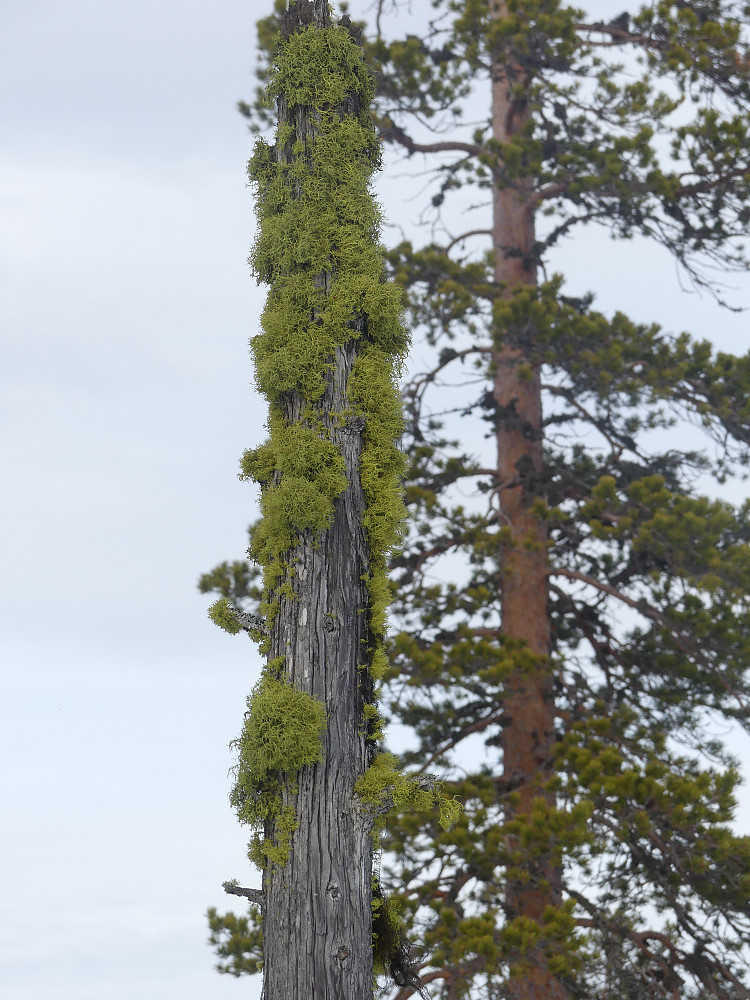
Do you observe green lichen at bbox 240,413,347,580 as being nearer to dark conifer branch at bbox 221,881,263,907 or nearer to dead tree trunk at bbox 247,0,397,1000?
dead tree trunk at bbox 247,0,397,1000

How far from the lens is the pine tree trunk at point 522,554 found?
30.8ft

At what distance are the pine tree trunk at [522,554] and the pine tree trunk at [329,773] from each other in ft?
14.3

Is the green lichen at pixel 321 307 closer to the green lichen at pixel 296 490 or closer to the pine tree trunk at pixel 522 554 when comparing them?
the green lichen at pixel 296 490

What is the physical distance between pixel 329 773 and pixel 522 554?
6305mm

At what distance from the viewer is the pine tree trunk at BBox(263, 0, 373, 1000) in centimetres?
446

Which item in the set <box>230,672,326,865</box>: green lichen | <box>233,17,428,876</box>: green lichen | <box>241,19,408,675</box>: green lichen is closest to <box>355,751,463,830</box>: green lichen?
<box>233,17,428,876</box>: green lichen

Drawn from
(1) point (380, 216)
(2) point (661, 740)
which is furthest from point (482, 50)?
(2) point (661, 740)

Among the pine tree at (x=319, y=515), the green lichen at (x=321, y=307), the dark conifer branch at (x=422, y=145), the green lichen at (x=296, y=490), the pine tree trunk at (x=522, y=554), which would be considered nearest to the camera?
the pine tree at (x=319, y=515)

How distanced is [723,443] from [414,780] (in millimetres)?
7879

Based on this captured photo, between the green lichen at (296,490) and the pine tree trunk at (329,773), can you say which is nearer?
the pine tree trunk at (329,773)

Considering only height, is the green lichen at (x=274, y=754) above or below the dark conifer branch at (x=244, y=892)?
above

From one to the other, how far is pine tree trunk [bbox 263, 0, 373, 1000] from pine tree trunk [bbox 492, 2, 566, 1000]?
435cm

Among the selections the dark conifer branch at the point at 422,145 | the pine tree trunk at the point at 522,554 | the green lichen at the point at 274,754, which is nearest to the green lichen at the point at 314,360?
the green lichen at the point at 274,754

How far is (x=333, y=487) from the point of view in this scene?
501 centimetres
